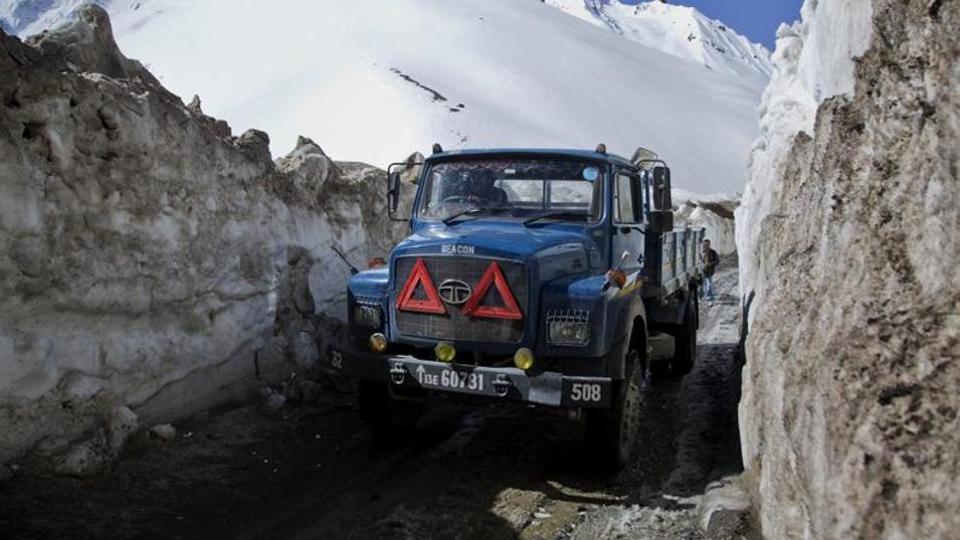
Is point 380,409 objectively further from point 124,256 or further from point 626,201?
point 626,201

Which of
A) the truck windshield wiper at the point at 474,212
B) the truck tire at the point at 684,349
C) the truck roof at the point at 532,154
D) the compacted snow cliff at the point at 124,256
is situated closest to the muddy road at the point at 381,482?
the compacted snow cliff at the point at 124,256

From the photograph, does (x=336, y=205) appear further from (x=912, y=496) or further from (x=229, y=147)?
(x=912, y=496)

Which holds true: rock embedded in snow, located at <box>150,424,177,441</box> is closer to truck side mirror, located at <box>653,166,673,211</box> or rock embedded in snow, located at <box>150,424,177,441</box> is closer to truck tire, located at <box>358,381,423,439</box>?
truck tire, located at <box>358,381,423,439</box>

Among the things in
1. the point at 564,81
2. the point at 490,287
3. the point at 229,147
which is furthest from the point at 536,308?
the point at 564,81

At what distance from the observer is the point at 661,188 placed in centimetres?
696

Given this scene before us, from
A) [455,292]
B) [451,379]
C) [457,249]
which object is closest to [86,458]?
[451,379]

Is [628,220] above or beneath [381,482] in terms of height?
above

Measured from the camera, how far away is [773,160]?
8.63m

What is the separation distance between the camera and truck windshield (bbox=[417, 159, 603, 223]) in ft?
22.1

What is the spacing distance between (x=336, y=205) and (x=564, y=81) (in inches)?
3446

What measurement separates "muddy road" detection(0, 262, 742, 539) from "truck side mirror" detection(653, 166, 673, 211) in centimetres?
215

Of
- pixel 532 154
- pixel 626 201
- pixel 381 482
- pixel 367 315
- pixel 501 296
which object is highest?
pixel 532 154

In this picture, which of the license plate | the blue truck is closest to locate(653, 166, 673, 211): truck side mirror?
the blue truck

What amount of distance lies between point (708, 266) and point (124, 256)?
10.7 meters
